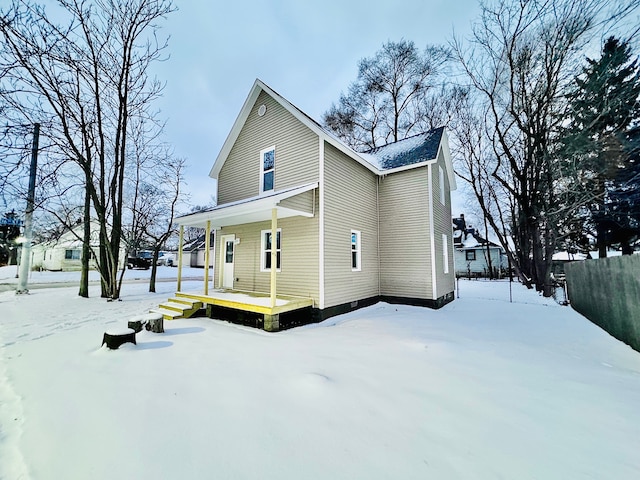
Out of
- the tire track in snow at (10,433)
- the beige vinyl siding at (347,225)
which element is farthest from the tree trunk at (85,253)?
the beige vinyl siding at (347,225)

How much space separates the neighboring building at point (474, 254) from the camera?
24.6 metres

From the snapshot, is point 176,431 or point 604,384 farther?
point 604,384

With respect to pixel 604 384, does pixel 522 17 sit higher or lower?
higher

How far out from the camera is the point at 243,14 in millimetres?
11578

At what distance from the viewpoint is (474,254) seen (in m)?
25.8

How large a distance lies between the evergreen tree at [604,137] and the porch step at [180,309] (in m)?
12.7

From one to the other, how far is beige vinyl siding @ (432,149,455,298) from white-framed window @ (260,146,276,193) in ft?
19.3

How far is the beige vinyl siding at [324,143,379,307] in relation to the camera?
764cm

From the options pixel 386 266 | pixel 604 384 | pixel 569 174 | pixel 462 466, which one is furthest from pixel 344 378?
pixel 569 174

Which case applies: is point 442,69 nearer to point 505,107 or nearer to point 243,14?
point 505,107

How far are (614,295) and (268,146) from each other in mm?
10030

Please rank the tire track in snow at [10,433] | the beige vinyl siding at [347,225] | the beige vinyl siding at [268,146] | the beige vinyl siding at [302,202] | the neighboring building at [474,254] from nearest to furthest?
1. the tire track in snow at [10,433]
2. the beige vinyl siding at [302,202]
3. the beige vinyl siding at [347,225]
4. the beige vinyl siding at [268,146]
5. the neighboring building at [474,254]

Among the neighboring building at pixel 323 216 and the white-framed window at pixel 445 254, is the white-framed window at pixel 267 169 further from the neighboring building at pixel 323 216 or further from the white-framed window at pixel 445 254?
the white-framed window at pixel 445 254

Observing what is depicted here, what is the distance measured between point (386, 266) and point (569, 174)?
7.35 m
